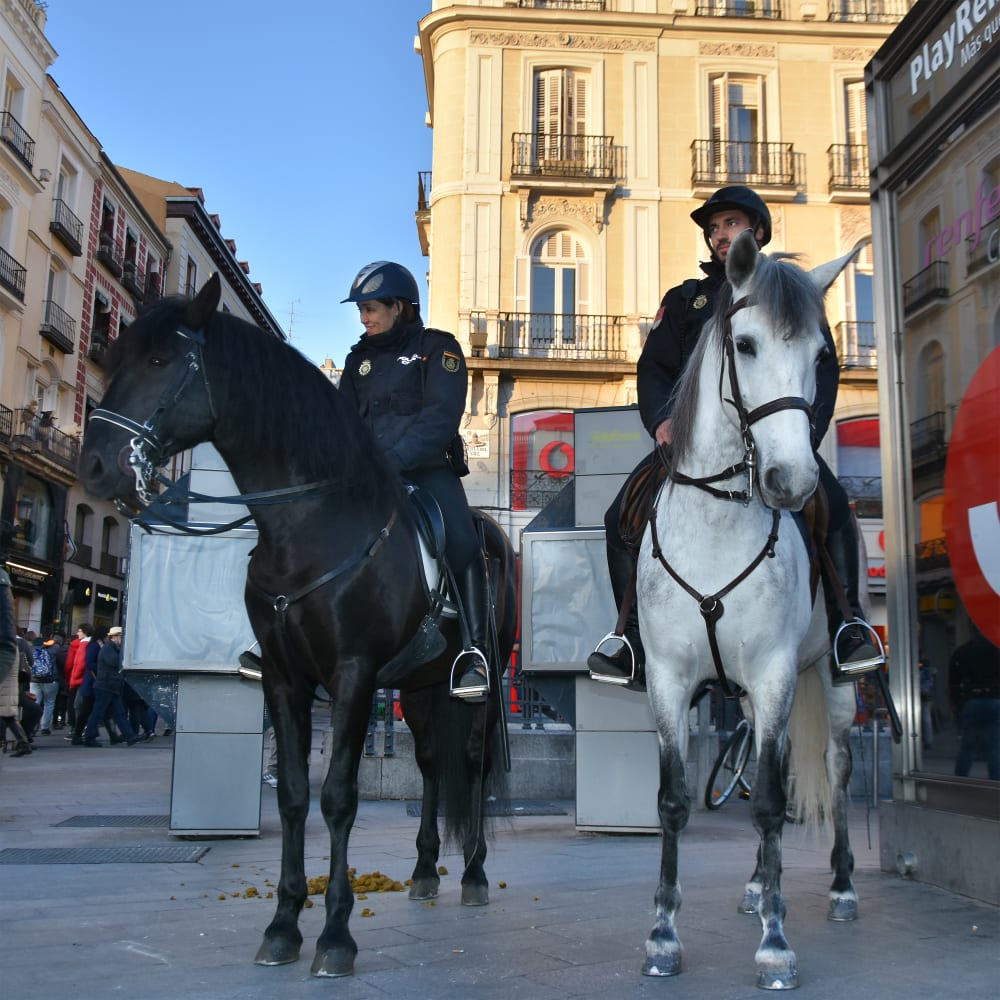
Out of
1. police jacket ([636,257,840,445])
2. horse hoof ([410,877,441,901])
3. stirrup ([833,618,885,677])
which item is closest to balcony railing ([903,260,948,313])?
police jacket ([636,257,840,445])

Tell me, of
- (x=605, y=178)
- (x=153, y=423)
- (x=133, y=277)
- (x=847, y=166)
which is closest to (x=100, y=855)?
(x=153, y=423)

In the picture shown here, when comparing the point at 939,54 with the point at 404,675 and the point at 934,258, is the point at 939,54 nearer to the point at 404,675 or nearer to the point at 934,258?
the point at 934,258

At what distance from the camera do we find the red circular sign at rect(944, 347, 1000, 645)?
5.43 metres

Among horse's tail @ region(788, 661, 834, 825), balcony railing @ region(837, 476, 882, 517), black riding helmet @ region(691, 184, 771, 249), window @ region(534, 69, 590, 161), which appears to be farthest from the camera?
window @ region(534, 69, 590, 161)

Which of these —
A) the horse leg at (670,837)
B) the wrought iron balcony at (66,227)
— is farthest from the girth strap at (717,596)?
the wrought iron balcony at (66,227)

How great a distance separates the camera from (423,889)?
5.70 m

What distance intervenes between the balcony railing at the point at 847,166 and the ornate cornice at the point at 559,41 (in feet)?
17.7

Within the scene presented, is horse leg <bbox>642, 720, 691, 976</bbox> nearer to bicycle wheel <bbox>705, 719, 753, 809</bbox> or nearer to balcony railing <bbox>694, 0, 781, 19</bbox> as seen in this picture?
bicycle wheel <bbox>705, 719, 753, 809</bbox>

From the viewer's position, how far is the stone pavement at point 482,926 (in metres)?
3.96

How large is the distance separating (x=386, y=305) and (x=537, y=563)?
12.2 feet

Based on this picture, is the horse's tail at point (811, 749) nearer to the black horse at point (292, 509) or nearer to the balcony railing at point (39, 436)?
the black horse at point (292, 509)

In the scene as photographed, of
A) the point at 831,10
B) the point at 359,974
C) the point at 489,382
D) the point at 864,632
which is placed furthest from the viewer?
the point at 831,10

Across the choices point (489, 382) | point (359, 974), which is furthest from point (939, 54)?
point (489, 382)

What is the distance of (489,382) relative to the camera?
25.8m
